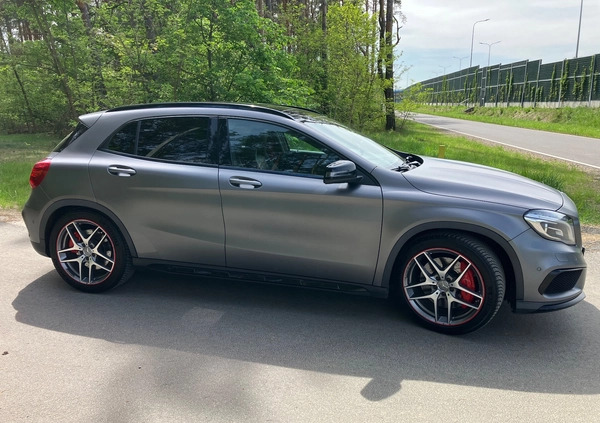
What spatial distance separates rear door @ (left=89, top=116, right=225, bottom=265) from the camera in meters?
3.94

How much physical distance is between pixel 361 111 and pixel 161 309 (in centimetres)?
1415

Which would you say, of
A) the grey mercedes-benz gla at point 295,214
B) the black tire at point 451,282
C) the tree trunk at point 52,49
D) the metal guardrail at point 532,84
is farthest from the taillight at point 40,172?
the metal guardrail at point 532,84

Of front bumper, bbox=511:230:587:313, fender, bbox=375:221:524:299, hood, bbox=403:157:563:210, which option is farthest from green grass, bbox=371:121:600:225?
fender, bbox=375:221:524:299

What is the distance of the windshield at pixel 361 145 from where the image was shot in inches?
155

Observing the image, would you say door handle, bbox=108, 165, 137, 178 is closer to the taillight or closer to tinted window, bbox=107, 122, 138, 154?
tinted window, bbox=107, 122, 138, 154

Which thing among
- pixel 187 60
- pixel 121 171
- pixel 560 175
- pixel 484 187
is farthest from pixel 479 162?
pixel 121 171

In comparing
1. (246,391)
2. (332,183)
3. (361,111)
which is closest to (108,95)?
(361,111)

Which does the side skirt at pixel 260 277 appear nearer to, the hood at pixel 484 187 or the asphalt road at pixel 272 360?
the asphalt road at pixel 272 360

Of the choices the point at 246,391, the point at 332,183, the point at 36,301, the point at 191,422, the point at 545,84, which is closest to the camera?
the point at 191,422

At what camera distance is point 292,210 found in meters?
3.70

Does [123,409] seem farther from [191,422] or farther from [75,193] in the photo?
[75,193]

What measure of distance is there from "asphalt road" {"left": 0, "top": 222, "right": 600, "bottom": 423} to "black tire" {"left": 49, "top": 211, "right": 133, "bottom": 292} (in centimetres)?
16

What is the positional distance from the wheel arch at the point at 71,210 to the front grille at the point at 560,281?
11.3 feet

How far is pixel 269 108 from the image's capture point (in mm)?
4164
